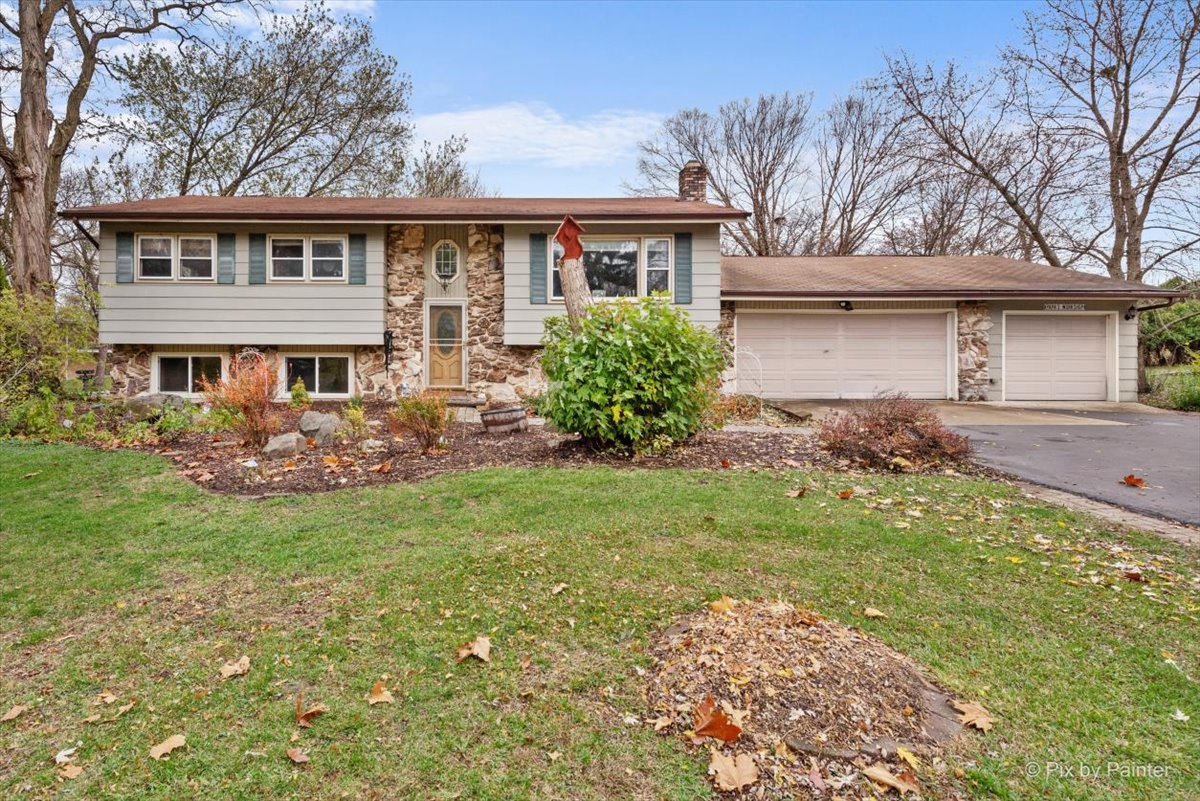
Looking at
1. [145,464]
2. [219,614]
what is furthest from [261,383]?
[219,614]

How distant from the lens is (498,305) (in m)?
12.6

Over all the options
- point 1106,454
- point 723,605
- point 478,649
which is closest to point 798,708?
point 723,605

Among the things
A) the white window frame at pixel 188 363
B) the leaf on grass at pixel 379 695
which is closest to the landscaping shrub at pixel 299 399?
the white window frame at pixel 188 363

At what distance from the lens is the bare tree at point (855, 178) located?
74.8 ft

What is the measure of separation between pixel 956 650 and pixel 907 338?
12474mm

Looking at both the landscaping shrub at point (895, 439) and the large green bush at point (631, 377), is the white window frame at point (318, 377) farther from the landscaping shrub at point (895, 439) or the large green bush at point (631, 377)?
the landscaping shrub at point (895, 439)

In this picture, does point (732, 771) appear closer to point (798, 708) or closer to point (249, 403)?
point (798, 708)

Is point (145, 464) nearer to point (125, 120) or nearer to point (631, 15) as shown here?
point (631, 15)

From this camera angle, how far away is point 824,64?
1850 centimetres

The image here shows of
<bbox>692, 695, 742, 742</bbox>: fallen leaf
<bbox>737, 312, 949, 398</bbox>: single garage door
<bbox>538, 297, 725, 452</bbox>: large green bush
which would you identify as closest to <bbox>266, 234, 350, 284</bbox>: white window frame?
<bbox>538, 297, 725, 452</bbox>: large green bush

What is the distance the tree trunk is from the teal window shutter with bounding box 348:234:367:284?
271 inches

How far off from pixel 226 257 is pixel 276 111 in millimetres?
7630

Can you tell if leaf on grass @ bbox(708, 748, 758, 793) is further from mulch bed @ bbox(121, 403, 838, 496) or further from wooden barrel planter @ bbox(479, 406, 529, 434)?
wooden barrel planter @ bbox(479, 406, 529, 434)

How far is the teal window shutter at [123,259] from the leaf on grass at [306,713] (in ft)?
44.4
